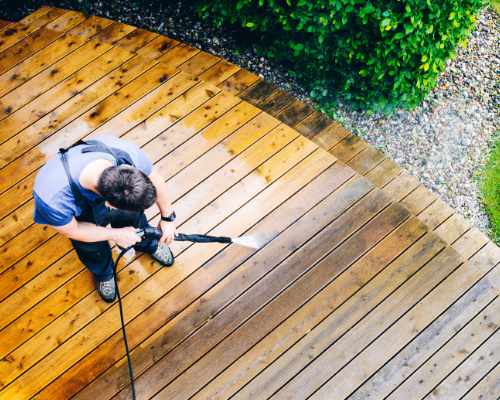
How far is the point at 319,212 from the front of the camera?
11.8ft

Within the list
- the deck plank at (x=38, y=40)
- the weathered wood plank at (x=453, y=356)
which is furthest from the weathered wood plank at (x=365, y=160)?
the deck plank at (x=38, y=40)

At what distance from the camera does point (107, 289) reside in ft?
10.7

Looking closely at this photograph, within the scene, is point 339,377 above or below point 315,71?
below

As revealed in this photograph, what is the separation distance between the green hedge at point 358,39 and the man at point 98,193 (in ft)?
6.85

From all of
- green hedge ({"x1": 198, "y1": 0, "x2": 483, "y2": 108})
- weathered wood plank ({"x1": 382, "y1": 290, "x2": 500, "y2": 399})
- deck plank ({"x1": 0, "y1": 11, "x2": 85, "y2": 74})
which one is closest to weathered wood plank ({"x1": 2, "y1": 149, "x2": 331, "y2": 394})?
green hedge ({"x1": 198, "y1": 0, "x2": 483, "y2": 108})

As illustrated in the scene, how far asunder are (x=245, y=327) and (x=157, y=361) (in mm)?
610

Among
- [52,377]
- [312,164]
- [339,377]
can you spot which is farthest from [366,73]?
[52,377]

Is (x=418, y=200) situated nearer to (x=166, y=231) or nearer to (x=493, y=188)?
(x=493, y=188)

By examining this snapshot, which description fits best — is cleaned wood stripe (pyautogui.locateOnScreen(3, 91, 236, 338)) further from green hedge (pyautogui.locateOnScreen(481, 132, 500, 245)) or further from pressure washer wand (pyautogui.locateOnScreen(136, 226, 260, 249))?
green hedge (pyautogui.locateOnScreen(481, 132, 500, 245))

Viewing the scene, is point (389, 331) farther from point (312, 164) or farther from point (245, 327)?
point (312, 164)

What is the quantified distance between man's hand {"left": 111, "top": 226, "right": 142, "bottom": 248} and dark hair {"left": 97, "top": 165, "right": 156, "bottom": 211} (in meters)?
0.45

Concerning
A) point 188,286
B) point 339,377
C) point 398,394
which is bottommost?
point 398,394

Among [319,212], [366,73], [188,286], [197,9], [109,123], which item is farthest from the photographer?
[197,9]

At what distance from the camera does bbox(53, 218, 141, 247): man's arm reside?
98.3 inches
